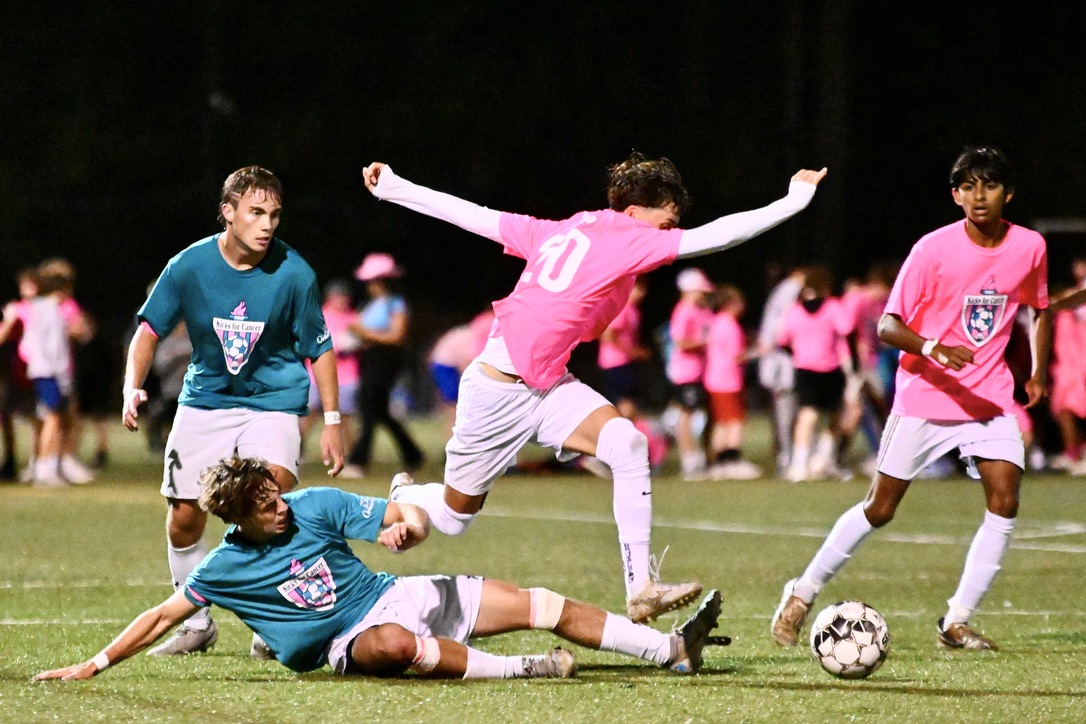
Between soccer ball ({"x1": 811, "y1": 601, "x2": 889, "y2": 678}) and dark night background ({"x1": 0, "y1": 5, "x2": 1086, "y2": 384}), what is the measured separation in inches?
1158

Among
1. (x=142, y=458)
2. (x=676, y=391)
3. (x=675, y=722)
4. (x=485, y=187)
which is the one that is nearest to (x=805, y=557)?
(x=675, y=722)

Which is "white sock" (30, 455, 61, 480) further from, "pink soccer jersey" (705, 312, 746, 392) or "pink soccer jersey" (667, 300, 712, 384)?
"pink soccer jersey" (705, 312, 746, 392)

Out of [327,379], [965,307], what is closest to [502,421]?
[327,379]

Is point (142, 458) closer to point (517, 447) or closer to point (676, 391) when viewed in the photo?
point (676, 391)

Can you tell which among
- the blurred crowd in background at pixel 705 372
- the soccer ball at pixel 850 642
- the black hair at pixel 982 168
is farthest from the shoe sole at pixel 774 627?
the blurred crowd in background at pixel 705 372

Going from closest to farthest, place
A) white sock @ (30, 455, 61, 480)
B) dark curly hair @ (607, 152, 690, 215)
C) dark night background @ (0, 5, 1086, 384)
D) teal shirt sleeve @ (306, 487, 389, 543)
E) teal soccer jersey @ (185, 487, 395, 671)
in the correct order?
teal soccer jersey @ (185, 487, 395, 671), teal shirt sleeve @ (306, 487, 389, 543), dark curly hair @ (607, 152, 690, 215), white sock @ (30, 455, 61, 480), dark night background @ (0, 5, 1086, 384)

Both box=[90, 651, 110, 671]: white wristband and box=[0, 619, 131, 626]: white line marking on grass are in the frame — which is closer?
box=[90, 651, 110, 671]: white wristband

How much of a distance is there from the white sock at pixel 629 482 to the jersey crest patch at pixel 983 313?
5.65 feet

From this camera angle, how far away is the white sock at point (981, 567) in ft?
26.2

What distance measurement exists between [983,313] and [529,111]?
102ft

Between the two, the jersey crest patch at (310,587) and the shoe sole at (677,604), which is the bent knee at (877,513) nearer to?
the shoe sole at (677,604)

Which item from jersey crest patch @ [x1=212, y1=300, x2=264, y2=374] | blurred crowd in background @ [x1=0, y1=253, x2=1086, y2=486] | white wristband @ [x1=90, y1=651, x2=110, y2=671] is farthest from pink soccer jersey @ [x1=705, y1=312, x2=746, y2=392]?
white wristband @ [x1=90, y1=651, x2=110, y2=671]

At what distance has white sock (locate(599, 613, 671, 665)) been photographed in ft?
22.8

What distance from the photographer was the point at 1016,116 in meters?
39.1
